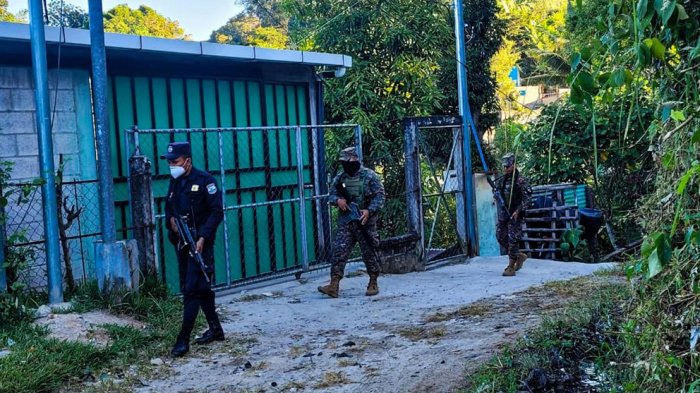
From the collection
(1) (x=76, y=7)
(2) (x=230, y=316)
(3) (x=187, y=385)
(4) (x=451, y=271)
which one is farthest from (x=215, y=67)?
(1) (x=76, y=7)

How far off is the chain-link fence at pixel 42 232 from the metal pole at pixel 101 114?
36cm

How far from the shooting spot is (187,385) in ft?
18.0

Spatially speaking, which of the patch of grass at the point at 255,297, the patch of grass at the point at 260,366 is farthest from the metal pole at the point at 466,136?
the patch of grass at the point at 260,366

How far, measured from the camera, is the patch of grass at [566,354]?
4.57 m

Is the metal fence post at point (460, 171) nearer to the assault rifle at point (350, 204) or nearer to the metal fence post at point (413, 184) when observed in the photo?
the metal fence post at point (413, 184)

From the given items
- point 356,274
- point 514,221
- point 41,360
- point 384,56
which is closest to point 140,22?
point 384,56

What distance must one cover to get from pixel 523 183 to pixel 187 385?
235 inches

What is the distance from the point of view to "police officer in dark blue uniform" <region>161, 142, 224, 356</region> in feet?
20.7

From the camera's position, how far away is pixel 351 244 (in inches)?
344

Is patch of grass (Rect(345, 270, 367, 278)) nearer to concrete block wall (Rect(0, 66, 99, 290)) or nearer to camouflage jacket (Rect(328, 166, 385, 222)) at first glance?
camouflage jacket (Rect(328, 166, 385, 222))

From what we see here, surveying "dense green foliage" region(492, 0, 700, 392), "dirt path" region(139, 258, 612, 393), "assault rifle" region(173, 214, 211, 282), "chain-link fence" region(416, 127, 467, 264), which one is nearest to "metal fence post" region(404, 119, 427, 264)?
"chain-link fence" region(416, 127, 467, 264)

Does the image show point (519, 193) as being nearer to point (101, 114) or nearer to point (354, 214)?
point (354, 214)

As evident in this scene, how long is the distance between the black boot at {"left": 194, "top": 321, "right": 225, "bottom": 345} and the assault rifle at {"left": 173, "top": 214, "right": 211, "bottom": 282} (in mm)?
541

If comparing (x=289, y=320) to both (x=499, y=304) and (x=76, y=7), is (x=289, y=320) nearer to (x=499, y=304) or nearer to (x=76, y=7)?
(x=499, y=304)
